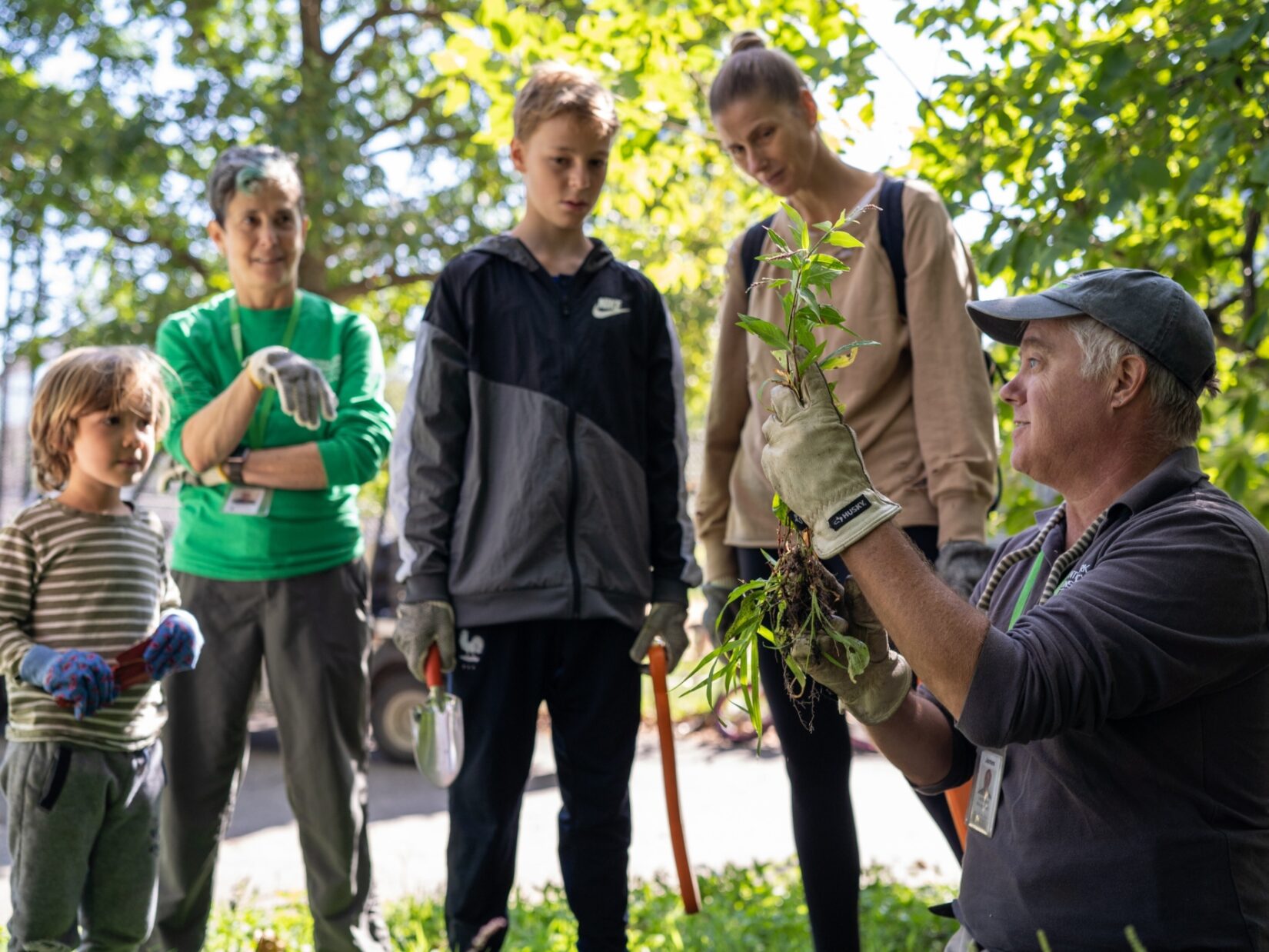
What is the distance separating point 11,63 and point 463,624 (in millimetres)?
9962

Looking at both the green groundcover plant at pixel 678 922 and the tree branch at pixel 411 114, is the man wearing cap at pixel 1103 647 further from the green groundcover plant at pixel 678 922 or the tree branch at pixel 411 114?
the tree branch at pixel 411 114

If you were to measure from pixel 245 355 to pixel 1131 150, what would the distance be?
2712 mm

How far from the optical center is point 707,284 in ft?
35.4

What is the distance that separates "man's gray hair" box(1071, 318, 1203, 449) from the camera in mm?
1811

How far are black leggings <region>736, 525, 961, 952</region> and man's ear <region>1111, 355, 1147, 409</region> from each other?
111 cm

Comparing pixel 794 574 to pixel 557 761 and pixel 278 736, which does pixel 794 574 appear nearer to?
pixel 557 761

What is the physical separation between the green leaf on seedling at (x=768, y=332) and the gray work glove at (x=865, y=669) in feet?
1.29

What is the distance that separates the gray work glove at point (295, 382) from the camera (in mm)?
3076

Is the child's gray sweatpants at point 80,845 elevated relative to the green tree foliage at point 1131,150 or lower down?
lower down

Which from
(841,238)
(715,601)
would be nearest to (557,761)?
(715,601)

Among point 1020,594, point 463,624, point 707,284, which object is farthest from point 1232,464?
point 707,284

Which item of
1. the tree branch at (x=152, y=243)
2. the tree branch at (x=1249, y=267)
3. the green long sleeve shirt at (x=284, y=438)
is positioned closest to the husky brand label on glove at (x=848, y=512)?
the green long sleeve shirt at (x=284, y=438)

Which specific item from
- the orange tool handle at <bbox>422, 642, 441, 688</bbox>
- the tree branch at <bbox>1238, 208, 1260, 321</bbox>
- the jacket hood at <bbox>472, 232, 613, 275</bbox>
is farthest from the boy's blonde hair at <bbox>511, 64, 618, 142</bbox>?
the tree branch at <bbox>1238, 208, 1260, 321</bbox>

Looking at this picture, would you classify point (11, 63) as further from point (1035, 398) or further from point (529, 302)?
point (1035, 398)
